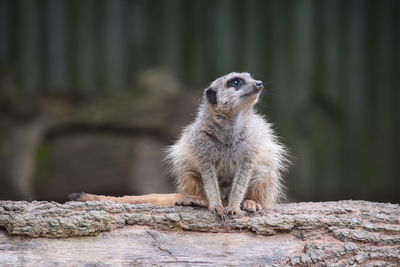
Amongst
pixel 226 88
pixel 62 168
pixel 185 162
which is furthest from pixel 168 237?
pixel 62 168

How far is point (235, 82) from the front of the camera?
13.6 ft

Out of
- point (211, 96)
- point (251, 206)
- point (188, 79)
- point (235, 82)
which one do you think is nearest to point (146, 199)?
point (251, 206)

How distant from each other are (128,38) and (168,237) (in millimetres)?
4112

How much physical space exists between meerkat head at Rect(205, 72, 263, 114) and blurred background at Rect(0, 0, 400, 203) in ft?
9.53

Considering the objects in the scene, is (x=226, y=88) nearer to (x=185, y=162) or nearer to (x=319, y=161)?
(x=185, y=162)

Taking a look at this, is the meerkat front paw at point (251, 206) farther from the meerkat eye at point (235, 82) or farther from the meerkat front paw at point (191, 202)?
the meerkat eye at point (235, 82)

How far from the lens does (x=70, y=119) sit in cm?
737

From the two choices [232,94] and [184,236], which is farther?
[232,94]

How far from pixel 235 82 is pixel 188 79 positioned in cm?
319

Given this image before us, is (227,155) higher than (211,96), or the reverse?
(211,96)

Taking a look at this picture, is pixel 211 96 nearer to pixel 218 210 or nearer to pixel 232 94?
pixel 232 94

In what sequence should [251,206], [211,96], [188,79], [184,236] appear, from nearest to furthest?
[184,236]
[251,206]
[211,96]
[188,79]

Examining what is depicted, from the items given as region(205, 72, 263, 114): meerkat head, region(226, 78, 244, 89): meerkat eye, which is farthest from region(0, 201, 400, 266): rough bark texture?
region(226, 78, 244, 89): meerkat eye

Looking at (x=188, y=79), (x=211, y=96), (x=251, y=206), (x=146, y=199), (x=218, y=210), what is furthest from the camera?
(x=188, y=79)
